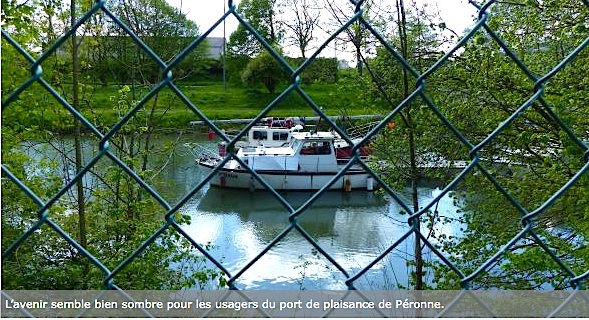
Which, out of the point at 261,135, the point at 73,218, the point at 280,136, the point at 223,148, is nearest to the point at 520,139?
the point at 223,148

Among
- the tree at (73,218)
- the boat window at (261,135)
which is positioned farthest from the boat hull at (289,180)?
the tree at (73,218)

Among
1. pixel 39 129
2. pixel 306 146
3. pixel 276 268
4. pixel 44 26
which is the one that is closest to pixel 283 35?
pixel 44 26

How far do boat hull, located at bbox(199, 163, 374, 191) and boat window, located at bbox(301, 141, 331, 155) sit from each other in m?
0.47

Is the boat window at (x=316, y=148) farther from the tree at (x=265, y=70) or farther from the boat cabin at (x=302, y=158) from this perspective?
the tree at (x=265, y=70)

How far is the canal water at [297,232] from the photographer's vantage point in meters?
5.81

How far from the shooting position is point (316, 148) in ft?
40.2

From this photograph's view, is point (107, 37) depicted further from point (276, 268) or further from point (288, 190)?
point (288, 190)

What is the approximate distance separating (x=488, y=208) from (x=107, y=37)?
325 centimetres

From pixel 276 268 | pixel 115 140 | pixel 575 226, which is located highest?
pixel 115 140

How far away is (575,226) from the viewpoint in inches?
157

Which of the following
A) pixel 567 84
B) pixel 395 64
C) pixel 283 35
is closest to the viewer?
pixel 283 35

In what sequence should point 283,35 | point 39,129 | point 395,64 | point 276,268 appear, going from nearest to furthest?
point 283,35 → point 395,64 → point 39,129 → point 276,268

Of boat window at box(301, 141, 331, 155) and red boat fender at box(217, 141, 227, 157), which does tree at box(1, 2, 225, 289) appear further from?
boat window at box(301, 141, 331, 155)

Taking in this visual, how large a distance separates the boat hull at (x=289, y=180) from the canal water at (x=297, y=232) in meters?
0.16
